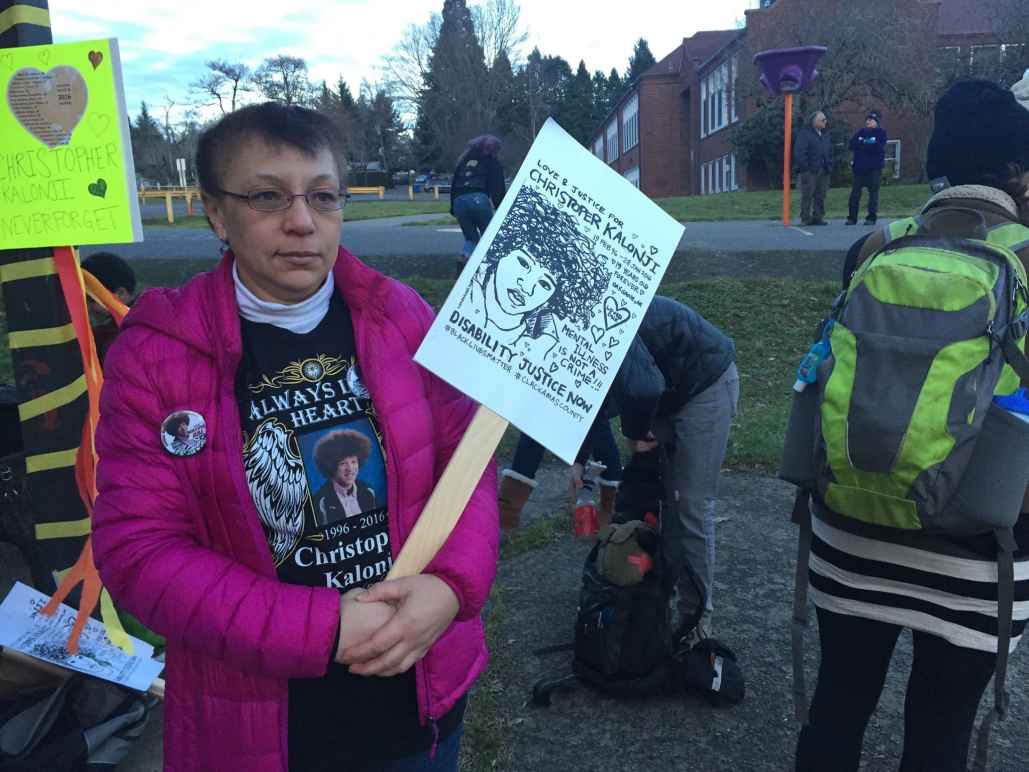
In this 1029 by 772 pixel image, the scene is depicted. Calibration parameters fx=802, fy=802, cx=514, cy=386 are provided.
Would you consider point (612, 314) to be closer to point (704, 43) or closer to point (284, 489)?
point (284, 489)

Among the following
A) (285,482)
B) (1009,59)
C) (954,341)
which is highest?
(1009,59)

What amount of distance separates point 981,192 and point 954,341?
1.36ft

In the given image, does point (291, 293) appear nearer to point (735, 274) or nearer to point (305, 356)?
point (305, 356)

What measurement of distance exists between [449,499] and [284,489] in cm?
30

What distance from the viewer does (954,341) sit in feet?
5.30

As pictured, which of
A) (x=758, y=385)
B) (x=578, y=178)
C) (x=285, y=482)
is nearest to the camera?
(x=285, y=482)

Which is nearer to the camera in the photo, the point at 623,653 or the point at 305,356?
the point at 305,356

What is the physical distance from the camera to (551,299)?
159 cm

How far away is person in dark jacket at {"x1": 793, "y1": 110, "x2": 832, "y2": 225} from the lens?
547 inches

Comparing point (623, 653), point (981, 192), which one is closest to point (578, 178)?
point (981, 192)

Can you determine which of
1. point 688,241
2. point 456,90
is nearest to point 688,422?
point 688,241

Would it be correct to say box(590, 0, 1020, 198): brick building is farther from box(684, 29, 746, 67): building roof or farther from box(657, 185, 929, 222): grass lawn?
box(657, 185, 929, 222): grass lawn

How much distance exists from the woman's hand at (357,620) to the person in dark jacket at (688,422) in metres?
1.86

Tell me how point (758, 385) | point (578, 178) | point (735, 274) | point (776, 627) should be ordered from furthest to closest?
point (735, 274) → point (758, 385) → point (776, 627) → point (578, 178)
